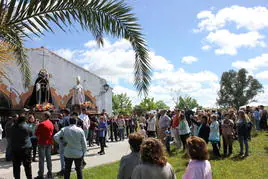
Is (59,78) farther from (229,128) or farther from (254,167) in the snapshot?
(254,167)

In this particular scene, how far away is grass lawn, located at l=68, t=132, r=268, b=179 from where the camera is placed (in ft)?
26.5

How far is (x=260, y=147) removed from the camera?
12969 mm

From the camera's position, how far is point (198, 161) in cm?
387

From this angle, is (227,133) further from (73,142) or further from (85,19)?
(85,19)

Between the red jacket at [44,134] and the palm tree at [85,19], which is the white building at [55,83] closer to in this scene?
the red jacket at [44,134]

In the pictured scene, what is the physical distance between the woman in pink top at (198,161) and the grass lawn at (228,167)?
4.24 m

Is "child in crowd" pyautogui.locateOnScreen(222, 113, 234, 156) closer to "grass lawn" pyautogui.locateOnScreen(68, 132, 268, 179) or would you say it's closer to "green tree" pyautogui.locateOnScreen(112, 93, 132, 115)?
"grass lawn" pyautogui.locateOnScreen(68, 132, 268, 179)

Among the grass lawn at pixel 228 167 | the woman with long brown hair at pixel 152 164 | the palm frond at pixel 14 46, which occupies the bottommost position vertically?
the grass lawn at pixel 228 167

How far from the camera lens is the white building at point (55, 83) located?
19.5 m

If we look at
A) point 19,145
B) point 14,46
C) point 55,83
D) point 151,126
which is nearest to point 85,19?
point 14,46

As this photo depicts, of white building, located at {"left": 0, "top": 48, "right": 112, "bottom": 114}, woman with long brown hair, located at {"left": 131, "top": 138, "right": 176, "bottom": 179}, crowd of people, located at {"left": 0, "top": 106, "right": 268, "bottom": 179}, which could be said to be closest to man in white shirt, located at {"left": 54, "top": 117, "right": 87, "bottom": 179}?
crowd of people, located at {"left": 0, "top": 106, "right": 268, "bottom": 179}

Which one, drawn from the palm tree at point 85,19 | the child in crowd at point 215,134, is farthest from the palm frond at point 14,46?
the child in crowd at point 215,134

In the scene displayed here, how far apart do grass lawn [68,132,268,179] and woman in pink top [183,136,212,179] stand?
4.24 metres

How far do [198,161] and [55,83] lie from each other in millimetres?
19403
